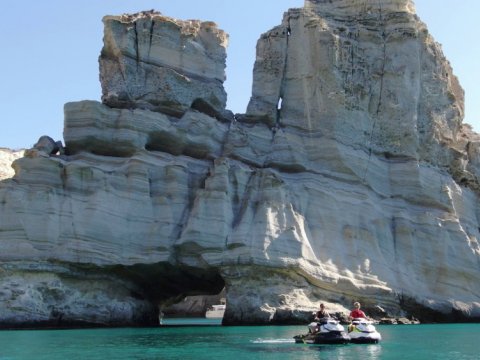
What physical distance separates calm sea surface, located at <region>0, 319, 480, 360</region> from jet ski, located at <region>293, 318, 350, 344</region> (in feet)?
1.35

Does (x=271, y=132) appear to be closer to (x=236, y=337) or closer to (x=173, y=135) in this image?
(x=173, y=135)

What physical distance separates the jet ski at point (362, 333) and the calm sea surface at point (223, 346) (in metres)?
0.49

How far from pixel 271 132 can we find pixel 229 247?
31.9ft

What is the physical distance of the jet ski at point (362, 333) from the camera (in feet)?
81.9

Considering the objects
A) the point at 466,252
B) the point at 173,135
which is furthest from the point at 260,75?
the point at 466,252

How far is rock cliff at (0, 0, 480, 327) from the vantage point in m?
34.3

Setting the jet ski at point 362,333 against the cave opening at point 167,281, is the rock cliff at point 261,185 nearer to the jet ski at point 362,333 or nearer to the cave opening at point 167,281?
the cave opening at point 167,281

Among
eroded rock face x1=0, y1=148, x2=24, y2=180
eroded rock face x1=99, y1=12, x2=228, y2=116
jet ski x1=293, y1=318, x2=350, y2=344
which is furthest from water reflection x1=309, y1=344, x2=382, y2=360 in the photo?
eroded rock face x1=0, y1=148, x2=24, y2=180

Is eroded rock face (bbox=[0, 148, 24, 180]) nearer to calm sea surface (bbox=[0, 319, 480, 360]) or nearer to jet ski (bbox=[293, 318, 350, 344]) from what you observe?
calm sea surface (bbox=[0, 319, 480, 360])

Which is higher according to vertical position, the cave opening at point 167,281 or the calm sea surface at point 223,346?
the cave opening at point 167,281

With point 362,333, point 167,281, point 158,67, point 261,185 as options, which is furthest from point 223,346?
point 158,67

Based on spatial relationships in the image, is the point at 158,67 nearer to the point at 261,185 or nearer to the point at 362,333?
the point at 261,185

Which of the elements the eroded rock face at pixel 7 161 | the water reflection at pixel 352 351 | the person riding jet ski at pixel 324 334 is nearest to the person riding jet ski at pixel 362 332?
the person riding jet ski at pixel 324 334

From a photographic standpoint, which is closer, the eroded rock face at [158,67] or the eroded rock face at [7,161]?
the eroded rock face at [158,67]
